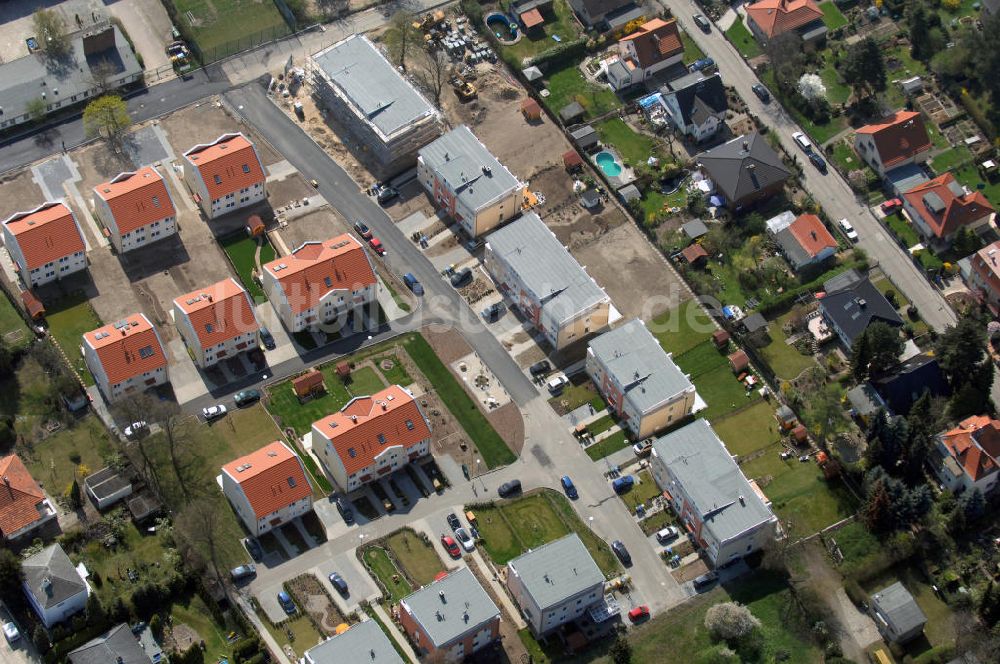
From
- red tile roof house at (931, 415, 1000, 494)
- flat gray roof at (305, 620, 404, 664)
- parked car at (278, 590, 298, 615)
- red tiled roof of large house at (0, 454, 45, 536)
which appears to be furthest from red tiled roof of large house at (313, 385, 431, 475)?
red tile roof house at (931, 415, 1000, 494)

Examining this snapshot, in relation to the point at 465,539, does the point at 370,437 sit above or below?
above

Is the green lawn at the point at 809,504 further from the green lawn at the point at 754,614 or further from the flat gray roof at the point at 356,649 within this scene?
the flat gray roof at the point at 356,649

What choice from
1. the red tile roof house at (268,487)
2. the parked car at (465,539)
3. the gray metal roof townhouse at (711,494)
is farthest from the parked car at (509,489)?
the red tile roof house at (268,487)

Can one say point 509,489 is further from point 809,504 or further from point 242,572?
point 809,504

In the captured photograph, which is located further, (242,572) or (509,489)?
(509,489)

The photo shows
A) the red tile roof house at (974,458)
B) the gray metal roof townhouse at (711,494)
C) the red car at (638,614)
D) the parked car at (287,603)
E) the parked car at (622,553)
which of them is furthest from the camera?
the red tile roof house at (974,458)

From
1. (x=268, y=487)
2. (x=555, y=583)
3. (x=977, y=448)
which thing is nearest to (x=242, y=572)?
(x=268, y=487)

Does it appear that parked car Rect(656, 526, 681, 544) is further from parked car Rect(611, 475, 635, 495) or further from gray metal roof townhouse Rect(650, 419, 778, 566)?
parked car Rect(611, 475, 635, 495)

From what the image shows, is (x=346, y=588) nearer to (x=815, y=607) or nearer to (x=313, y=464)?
(x=313, y=464)
